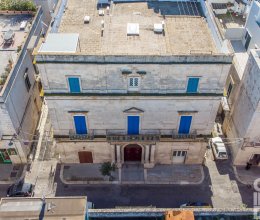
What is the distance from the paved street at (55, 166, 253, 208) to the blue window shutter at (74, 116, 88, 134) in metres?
8.49

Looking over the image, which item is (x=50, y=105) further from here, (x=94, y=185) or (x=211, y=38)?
(x=211, y=38)

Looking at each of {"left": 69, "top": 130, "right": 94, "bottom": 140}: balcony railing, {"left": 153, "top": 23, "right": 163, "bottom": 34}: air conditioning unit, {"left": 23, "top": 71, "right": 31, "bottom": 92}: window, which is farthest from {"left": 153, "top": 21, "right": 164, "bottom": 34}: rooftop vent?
{"left": 23, "top": 71, "right": 31, "bottom": 92}: window

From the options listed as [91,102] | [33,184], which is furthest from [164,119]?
[33,184]

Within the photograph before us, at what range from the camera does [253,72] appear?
143 ft

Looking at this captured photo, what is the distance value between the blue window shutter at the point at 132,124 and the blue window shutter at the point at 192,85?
7.76 m

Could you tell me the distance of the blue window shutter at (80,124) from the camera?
42650 mm

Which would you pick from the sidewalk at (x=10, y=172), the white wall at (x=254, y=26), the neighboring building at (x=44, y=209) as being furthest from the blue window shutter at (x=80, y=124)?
the white wall at (x=254, y=26)

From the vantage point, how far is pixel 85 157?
48438mm

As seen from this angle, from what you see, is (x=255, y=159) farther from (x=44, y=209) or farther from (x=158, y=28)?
(x=44, y=209)

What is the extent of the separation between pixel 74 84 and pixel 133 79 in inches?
280

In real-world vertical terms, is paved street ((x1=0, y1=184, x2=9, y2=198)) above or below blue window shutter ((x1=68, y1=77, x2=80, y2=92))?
below

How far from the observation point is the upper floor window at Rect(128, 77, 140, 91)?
38.6 metres

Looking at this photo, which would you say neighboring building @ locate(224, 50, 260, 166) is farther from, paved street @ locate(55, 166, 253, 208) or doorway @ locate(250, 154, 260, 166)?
paved street @ locate(55, 166, 253, 208)

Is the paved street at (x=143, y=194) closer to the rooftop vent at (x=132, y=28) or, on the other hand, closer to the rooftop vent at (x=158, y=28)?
the rooftop vent at (x=132, y=28)
